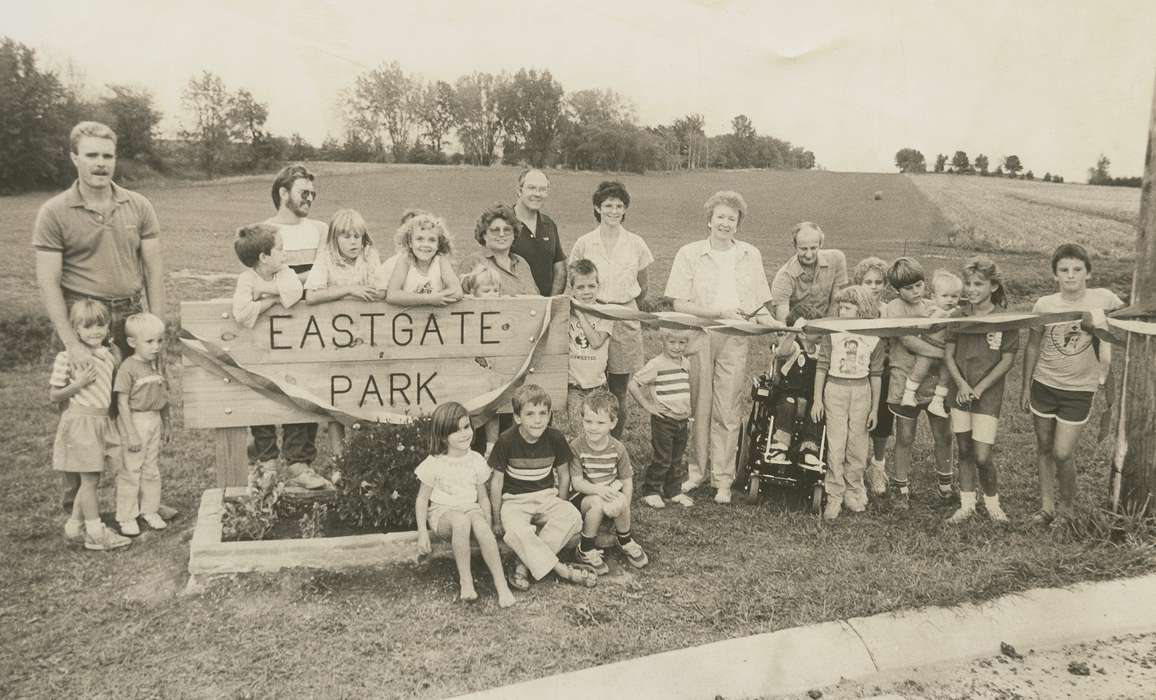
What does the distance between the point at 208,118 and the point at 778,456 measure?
5324 millimetres

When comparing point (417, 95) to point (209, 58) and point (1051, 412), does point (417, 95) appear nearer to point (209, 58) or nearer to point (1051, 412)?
point (209, 58)

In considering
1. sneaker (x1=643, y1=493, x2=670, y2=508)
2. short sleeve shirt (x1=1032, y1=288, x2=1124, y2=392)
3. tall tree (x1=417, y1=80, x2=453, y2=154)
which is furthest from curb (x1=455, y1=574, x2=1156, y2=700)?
tall tree (x1=417, y1=80, x2=453, y2=154)

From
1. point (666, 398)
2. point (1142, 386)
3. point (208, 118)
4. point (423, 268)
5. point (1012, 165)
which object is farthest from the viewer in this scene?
point (1012, 165)

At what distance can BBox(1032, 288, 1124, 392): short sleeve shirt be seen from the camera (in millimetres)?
4332

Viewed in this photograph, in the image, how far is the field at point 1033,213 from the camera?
7.58m

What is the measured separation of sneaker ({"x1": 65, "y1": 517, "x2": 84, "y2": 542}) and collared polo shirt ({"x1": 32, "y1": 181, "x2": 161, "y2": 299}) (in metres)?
1.17

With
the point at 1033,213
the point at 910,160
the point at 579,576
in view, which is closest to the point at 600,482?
the point at 579,576

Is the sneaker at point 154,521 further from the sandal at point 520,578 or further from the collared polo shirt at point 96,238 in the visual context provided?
the sandal at point 520,578

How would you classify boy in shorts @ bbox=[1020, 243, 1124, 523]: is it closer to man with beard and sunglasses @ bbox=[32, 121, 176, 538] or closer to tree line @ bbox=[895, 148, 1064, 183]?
tree line @ bbox=[895, 148, 1064, 183]

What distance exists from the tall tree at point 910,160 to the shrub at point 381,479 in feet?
19.1

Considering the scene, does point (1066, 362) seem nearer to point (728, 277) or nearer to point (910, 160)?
point (728, 277)

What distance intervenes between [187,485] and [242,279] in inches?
67.8

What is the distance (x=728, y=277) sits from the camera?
493 cm

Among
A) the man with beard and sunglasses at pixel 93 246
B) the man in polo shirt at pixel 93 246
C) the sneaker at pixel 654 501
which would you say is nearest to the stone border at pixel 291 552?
the man with beard and sunglasses at pixel 93 246
